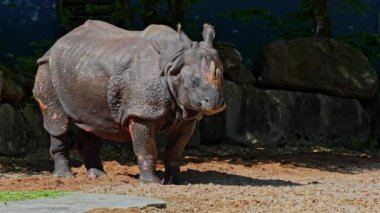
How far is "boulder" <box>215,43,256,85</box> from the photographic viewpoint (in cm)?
1507

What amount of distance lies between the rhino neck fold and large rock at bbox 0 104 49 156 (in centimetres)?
429

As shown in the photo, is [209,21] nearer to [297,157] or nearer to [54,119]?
[297,157]

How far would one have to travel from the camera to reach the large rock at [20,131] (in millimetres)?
12883

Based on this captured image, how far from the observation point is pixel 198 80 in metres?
9.16

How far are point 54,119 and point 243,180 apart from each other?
2.30 m

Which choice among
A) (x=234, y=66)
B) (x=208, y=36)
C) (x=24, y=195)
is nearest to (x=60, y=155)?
(x=208, y=36)

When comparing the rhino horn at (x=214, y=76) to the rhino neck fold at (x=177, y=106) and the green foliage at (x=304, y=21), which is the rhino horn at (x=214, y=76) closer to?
the rhino neck fold at (x=177, y=106)

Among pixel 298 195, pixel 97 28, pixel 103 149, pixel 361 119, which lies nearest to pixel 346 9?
pixel 361 119

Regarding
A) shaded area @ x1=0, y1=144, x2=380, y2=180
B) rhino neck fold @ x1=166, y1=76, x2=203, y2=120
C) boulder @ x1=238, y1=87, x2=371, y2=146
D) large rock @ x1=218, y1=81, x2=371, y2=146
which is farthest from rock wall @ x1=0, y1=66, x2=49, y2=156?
rhino neck fold @ x1=166, y1=76, x2=203, y2=120

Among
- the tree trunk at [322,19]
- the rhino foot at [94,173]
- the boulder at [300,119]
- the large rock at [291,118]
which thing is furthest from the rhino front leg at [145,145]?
the tree trunk at [322,19]

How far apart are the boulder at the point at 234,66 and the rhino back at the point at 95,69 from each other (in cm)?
489

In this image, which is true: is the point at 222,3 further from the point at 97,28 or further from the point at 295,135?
the point at 97,28

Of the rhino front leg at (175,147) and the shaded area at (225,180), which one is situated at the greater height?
the rhino front leg at (175,147)

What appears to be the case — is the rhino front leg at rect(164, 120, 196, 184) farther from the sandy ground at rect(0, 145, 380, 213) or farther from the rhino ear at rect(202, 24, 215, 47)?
the rhino ear at rect(202, 24, 215, 47)
